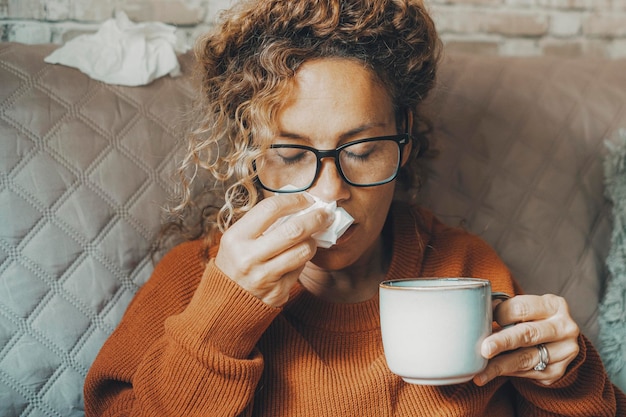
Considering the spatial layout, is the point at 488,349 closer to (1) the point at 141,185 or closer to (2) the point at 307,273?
(2) the point at 307,273

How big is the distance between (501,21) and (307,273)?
1025mm

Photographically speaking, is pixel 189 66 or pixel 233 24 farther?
pixel 189 66

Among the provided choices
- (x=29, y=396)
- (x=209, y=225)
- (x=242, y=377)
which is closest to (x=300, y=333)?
(x=242, y=377)

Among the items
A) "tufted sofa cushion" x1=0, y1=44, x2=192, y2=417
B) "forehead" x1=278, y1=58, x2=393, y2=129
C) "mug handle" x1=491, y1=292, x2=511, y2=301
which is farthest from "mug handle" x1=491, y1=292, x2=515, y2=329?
"tufted sofa cushion" x1=0, y1=44, x2=192, y2=417

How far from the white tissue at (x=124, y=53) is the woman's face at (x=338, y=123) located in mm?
439

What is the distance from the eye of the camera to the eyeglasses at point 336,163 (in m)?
1.04

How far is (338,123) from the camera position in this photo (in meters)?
1.03

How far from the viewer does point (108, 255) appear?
127 centimetres

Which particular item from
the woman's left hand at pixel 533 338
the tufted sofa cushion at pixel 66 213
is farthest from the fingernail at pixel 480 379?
the tufted sofa cushion at pixel 66 213

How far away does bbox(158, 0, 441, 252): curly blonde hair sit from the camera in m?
1.08

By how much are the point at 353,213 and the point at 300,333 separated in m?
0.24

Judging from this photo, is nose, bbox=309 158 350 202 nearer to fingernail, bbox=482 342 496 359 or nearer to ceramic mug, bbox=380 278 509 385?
ceramic mug, bbox=380 278 509 385

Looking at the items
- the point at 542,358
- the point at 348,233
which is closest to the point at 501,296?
the point at 542,358

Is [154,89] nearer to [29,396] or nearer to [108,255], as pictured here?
[108,255]
